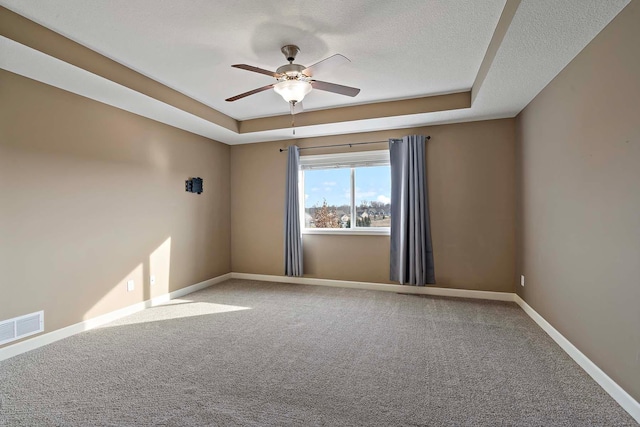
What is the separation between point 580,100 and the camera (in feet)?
8.09

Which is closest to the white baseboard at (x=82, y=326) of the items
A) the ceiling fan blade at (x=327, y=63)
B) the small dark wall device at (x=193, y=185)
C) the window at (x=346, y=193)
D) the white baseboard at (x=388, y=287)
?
the white baseboard at (x=388, y=287)

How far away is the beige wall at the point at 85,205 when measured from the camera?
273cm


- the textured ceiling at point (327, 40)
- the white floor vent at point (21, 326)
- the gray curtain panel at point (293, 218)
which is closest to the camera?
the textured ceiling at point (327, 40)

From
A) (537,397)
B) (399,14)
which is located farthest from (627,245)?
(399,14)

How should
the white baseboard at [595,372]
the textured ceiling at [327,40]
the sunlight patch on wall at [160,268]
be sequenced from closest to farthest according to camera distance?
the white baseboard at [595,372]
the textured ceiling at [327,40]
the sunlight patch on wall at [160,268]

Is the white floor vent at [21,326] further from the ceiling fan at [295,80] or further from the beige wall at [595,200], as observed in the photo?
the beige wall at [595,200]

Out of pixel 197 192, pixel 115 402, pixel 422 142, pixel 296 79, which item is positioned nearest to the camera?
pixel 115 402

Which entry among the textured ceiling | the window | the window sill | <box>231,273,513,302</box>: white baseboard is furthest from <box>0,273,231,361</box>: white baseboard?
the textured ceiling

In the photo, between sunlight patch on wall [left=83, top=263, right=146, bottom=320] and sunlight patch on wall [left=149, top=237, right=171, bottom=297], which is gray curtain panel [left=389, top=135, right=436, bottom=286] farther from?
sunlight patch on wall [left=83, top=263, right=146, bottom=320]

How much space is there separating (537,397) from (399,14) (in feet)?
9.10

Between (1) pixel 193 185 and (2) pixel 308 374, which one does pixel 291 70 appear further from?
(1) pixel 193 185

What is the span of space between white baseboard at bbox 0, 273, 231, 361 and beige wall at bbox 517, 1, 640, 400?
4.52 m

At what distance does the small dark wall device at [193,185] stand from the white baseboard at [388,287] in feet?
5.62

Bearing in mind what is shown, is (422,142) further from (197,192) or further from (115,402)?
(115,402)
